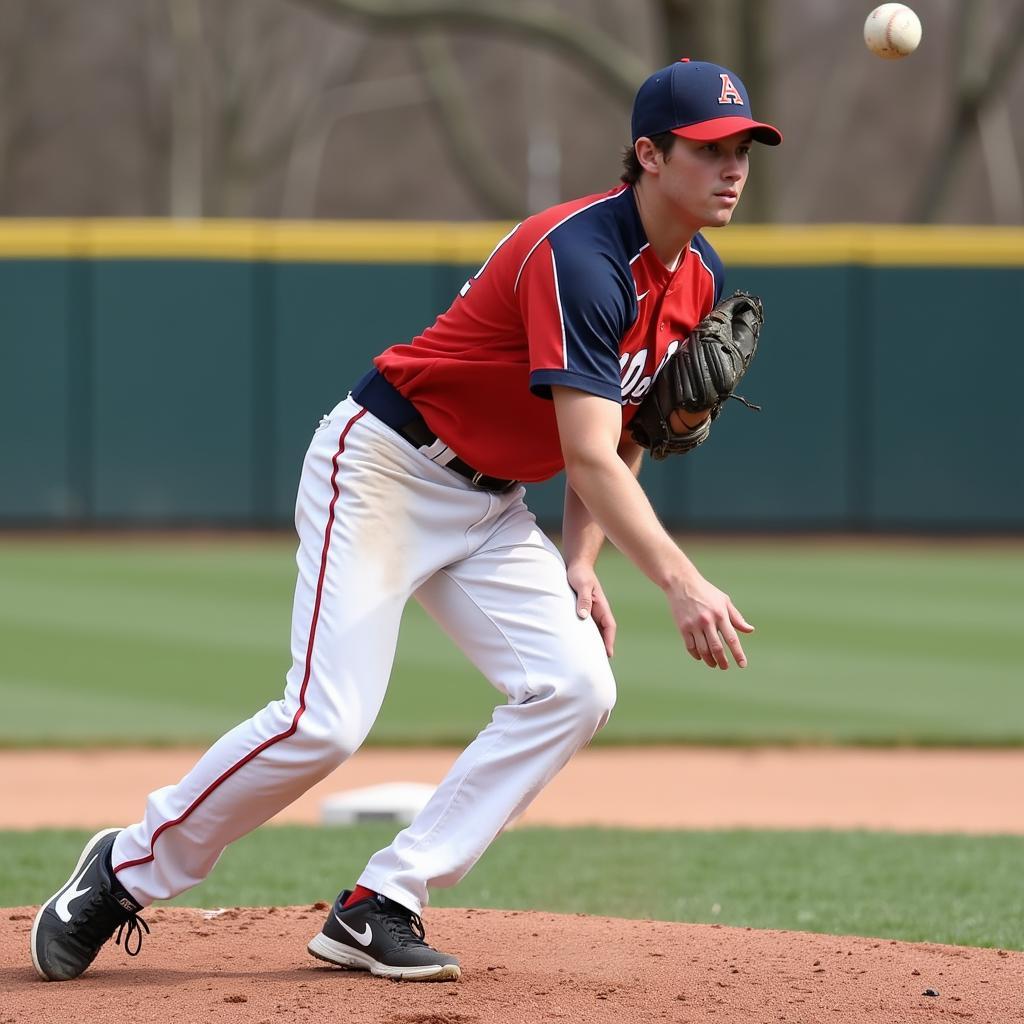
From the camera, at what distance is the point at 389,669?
137 inches

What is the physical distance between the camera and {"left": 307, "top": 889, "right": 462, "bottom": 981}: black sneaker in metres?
3.54

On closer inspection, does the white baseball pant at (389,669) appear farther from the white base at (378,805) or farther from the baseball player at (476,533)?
the white base at (378,805)

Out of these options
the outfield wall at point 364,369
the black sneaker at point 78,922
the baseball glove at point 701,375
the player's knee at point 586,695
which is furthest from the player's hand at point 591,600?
the outfield wall at point 364,369

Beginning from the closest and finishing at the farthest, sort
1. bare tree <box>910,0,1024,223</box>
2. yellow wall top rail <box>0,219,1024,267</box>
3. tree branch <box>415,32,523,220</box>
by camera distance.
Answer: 1. yellow wall top rail <box>0,219,1024,267</box>
2. bare tree <box>910,0,1024,223</box>
3. tree branch <box>415,32,523,220</box>

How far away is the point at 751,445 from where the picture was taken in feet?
51.0

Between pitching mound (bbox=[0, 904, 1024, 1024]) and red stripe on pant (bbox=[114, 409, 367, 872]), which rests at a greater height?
red stripe on pant (bbox=[114, 409, 367, 872])

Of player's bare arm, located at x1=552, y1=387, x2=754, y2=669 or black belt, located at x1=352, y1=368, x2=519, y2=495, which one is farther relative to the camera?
black belt, located at x1=352, y1=368, x2=519, y2=495

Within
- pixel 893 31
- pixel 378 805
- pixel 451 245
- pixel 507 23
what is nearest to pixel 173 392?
pixel 451 245

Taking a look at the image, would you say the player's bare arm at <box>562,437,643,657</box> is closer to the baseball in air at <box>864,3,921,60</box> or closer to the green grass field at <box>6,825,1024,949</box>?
the baseball in air at <box>864,3,921,60</box>

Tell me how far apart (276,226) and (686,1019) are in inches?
523

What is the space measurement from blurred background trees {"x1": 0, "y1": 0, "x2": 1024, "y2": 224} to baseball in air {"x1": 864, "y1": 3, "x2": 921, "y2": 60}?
33.1m

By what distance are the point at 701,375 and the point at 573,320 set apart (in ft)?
1.31

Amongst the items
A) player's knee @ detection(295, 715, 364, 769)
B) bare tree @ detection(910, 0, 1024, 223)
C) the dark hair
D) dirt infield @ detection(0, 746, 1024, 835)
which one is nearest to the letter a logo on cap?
the dark hair

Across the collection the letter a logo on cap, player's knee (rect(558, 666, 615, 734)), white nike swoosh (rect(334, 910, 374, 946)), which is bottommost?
white nike swoosh (rect(334, 910, 374, 946))
